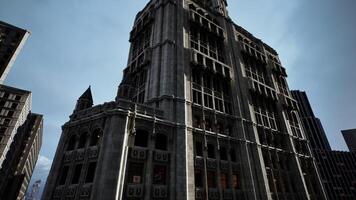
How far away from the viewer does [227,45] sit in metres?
44.2

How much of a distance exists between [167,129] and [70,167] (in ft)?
39.6

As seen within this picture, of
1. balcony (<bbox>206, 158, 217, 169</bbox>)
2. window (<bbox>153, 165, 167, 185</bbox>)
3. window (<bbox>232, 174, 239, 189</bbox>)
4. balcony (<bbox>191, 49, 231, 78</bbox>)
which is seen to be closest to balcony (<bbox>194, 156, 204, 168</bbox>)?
balcony (<bbox>206, 158, 217, 169</bbox>)

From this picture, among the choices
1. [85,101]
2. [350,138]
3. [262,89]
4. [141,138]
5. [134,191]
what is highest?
[350,138]

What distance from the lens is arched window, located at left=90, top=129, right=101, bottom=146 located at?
74.1 ft

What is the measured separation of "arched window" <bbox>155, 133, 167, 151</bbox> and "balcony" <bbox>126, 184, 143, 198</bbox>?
5.27 meters

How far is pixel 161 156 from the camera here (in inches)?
904

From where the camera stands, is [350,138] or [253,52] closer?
[253,52]

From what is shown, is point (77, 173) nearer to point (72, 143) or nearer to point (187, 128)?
point (72, 143)

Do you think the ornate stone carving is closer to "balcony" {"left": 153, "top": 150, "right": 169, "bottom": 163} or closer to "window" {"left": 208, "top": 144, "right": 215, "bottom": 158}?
"balcony" {"left": 153, "top": 150, "right": 169, "bottom": 163}

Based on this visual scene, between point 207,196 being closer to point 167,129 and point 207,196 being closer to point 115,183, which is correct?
point 167,129

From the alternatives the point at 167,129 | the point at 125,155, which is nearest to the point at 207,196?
the point at 167,129

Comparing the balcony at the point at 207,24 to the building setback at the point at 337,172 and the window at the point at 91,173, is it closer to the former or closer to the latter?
the window at the point at 91,173

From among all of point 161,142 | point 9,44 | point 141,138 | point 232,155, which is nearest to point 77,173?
point 141,138

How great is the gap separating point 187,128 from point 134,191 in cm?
1029
